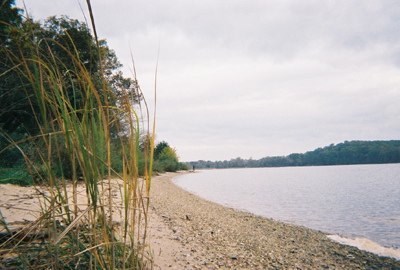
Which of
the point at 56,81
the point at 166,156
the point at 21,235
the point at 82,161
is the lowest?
the point at 21,235

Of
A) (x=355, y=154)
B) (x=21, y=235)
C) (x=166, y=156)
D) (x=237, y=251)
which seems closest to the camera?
(x=21, y=235)

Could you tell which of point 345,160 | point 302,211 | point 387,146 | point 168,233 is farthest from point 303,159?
point 168,233

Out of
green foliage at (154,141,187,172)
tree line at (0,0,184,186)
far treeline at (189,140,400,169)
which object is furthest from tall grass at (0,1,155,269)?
far treeline at (189,140,400,169)

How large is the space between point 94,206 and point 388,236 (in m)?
9.09

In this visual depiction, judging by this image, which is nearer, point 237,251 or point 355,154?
point 237,251

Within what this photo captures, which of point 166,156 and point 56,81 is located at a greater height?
point 166,156

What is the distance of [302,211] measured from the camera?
1202 cm

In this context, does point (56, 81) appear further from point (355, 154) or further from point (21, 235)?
point (355, 154)

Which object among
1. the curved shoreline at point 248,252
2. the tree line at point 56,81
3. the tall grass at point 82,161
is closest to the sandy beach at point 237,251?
the curved shoreline at point 248,252

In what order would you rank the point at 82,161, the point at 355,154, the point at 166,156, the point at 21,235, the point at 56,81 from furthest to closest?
the point at 355,154 < the point at 166,156 < the point at 21,235 < the point at 56,81 < the point at 82,161

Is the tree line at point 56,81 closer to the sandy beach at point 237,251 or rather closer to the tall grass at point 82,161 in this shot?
the tall grass at point 82,161

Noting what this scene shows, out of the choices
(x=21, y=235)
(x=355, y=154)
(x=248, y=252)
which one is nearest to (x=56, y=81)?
(x=21, y=235)

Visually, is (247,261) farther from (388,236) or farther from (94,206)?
(388,236)

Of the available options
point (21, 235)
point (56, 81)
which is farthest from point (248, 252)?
point (56, 81)
